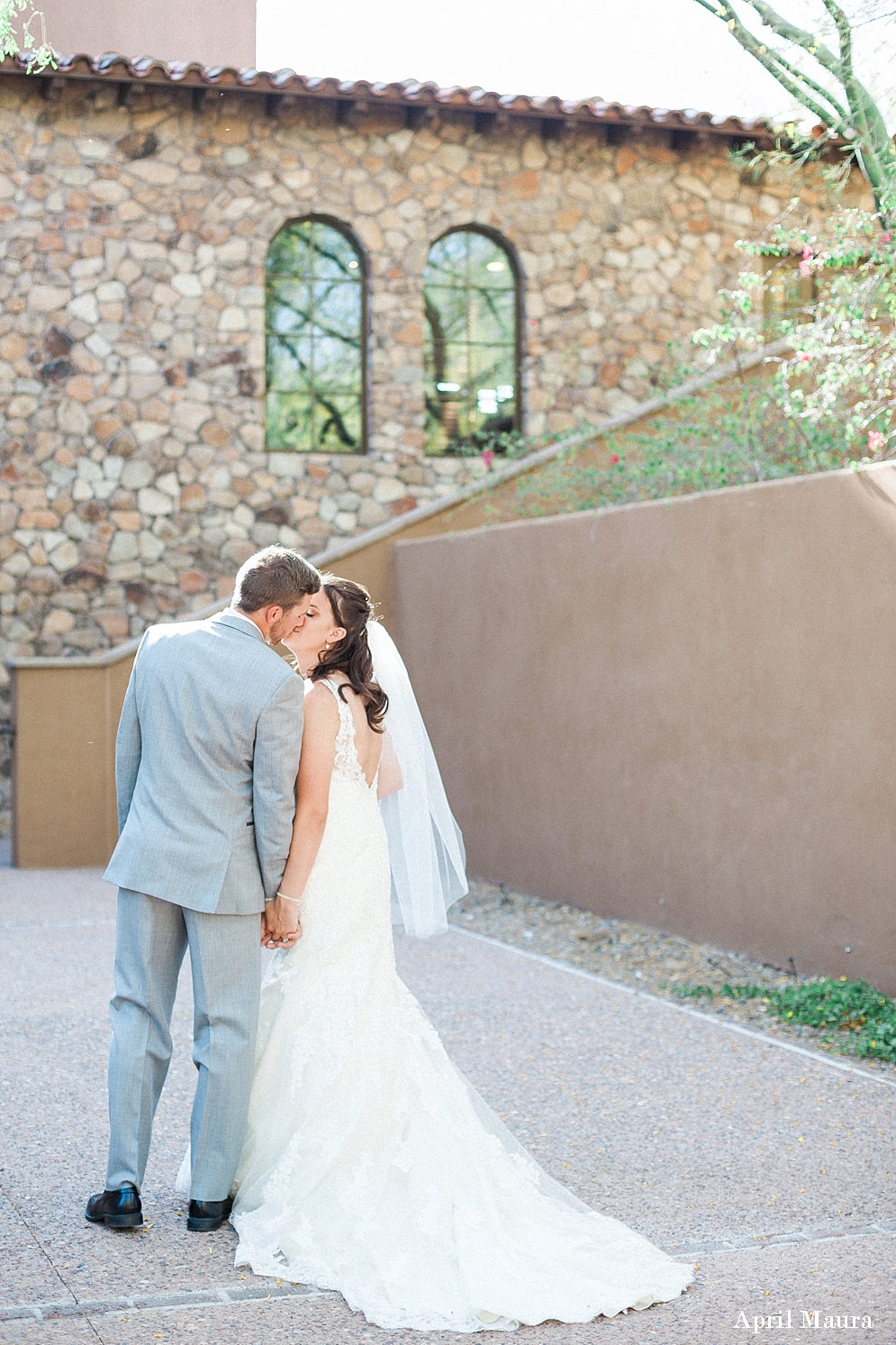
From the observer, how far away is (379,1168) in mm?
3775

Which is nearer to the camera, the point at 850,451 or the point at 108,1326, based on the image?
the point at 108,1326

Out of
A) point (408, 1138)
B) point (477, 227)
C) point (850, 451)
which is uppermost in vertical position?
point (477, 227)

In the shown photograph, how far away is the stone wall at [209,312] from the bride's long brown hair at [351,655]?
8.19 meters

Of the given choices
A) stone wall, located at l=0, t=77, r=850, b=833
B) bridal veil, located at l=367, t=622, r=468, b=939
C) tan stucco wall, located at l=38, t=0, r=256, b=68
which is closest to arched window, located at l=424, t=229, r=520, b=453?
stone wall, located at l=0, t=77, r=850, b=833

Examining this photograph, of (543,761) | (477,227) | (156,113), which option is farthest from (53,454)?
(543,761)

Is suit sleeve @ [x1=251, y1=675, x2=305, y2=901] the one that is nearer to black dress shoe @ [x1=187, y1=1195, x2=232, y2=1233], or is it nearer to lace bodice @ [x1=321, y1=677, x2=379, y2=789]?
lace bodice @ [x1=321, y1=677, x2=379, y2=789]

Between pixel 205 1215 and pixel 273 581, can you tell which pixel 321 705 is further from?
pixel 205 1215

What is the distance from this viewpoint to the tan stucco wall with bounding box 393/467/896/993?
6.55m

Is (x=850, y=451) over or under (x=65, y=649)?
over

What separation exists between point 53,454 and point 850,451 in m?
6.60

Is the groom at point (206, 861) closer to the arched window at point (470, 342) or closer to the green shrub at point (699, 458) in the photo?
the green shrub at point (699, 458)

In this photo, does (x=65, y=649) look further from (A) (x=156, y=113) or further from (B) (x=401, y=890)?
(B) (x=401, y=890)

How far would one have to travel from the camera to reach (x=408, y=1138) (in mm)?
3838

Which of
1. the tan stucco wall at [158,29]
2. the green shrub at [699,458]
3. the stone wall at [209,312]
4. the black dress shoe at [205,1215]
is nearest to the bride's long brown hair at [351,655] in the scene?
the black dress shoe at [205,1215]
